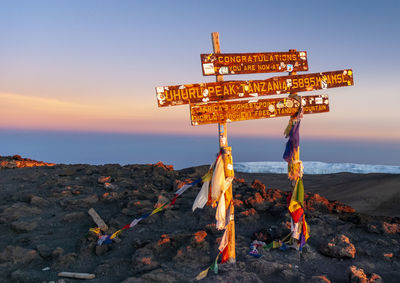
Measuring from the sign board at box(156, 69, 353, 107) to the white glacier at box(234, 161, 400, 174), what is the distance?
1525cm

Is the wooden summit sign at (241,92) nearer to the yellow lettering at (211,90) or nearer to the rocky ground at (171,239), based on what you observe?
the yellow lettering at (211,90)

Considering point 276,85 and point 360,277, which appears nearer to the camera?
point 360,277

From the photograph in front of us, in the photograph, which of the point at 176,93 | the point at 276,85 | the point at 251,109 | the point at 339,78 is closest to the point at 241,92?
the point at 251,109

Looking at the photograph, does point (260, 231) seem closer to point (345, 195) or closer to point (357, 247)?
point (357, 247)

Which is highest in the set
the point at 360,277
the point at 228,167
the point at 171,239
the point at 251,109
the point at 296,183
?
the point at 251,109

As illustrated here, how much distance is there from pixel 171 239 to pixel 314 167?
1834 centimetres

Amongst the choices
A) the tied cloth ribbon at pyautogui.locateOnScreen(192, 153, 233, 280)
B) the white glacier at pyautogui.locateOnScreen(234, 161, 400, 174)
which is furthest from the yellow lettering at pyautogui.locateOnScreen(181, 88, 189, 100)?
the white glacier at pyautogui.locateOnScreen(234, 161, 400, 174)

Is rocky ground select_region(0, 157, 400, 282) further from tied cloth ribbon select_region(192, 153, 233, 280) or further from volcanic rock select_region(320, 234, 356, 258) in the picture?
tied cloth ribbon select_region(192, 153, 233, 280)

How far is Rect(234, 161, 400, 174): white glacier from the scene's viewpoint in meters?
20.9

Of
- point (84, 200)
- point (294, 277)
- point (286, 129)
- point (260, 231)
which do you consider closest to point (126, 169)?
point (84, 200)

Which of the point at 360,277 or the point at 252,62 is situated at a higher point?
the point at 252,62

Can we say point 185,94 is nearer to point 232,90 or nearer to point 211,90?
point 211,90

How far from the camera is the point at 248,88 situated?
5.70 metres

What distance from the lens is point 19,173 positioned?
1252 cm
